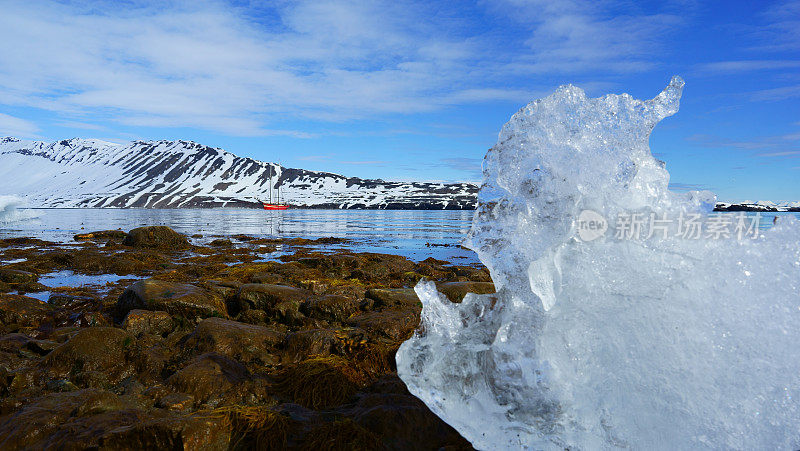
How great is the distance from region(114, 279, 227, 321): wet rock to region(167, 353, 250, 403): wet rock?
2616mm

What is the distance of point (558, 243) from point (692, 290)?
99 cm

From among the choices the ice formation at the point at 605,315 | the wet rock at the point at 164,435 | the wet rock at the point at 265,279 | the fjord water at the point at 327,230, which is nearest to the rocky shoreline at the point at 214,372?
the wet rock at the point at 164,435

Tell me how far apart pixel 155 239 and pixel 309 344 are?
22660mm

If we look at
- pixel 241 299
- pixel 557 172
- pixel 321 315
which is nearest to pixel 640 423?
pixel 557 172

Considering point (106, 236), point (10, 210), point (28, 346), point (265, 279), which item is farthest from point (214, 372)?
point (10, 210)

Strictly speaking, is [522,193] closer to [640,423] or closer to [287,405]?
[640,423]

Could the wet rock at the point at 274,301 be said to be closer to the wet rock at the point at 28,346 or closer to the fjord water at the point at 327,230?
the wet rock at the point at 28,346

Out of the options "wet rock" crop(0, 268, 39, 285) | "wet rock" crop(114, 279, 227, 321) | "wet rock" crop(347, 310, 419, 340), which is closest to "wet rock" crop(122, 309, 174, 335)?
"wet rock" crop(114, 279, 227, 321)

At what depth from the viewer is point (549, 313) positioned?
3.52m

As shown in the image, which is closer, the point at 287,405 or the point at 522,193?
the point at 522,193

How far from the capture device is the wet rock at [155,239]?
2516 centimetres

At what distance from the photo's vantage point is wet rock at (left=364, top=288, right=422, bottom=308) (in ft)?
31.6

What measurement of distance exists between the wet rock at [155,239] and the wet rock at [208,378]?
22.3 metres

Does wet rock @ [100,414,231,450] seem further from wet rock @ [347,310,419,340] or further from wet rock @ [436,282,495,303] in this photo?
wet rock @ [436,282,495,303]
